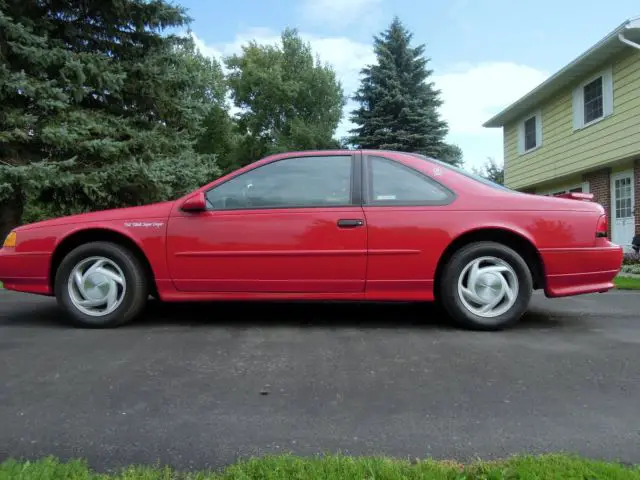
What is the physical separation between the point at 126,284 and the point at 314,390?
2.19 meters

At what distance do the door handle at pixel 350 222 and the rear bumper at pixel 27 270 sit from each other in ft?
8.08

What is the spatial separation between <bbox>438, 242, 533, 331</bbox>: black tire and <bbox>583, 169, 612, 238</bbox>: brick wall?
10.3 metres

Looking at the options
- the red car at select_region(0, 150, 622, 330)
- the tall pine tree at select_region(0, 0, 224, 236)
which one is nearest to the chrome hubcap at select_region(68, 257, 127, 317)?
the red car at select_region(0, 150, 622, 330)

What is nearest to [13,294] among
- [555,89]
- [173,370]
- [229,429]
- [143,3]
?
[173,370]

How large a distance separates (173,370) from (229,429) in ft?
3.03

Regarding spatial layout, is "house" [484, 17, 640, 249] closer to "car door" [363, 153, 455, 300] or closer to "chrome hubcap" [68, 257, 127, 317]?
"car door" [363, 153, 455, 300]

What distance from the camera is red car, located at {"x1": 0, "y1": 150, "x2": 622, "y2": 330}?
3941 mm

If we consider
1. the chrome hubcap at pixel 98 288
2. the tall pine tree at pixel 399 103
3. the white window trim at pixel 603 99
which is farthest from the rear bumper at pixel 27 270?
the tall pine tree at pixel 399 103

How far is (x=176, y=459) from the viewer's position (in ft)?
6.28

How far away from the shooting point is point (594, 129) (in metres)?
12.5

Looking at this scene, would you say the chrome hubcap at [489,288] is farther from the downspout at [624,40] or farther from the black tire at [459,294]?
the downspout at [624,40]

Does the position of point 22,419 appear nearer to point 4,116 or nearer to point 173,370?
point 173,370

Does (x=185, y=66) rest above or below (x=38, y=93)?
above

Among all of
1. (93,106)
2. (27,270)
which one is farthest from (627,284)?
(93,106)
